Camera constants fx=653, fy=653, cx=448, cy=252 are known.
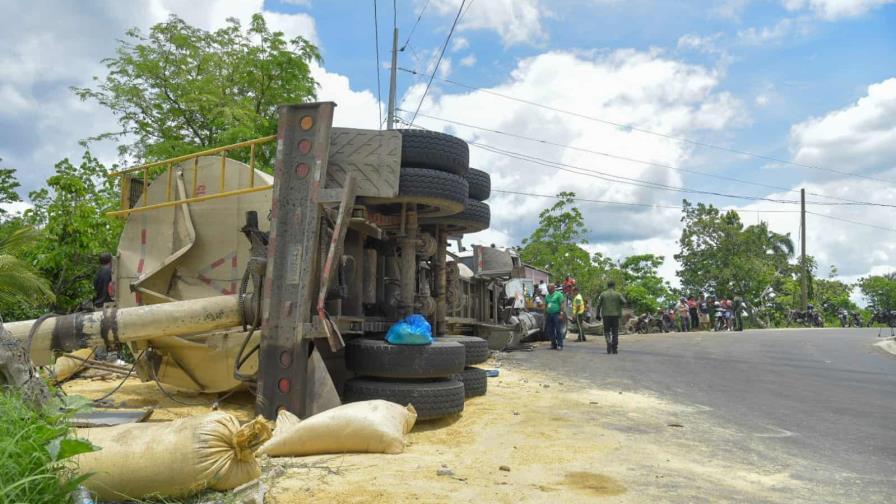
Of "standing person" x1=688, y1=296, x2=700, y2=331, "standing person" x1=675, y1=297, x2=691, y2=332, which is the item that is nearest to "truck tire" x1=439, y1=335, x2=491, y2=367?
"standing person" x1=675, y1=297, x2=691, y2=332

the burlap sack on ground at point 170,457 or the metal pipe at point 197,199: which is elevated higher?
the metal pipe at point 197,199

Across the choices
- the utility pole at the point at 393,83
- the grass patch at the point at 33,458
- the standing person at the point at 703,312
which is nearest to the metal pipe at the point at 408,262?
the grass patch at the point at 33,458

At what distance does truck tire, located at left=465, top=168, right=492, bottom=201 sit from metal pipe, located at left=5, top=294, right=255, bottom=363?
11.3 ft

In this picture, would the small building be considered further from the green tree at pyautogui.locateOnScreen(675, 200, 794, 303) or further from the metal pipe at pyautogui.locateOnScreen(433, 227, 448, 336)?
the metal pipe at pyautogui.locateOnScreen(433, 227, 448, 336)

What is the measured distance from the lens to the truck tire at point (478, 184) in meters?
8.24

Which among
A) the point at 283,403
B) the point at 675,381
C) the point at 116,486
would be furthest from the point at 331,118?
the point at 675,381

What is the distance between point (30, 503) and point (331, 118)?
162 inches

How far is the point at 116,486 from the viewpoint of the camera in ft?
10.0

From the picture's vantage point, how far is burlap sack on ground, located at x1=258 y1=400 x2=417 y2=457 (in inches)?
179

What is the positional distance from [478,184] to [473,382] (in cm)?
247

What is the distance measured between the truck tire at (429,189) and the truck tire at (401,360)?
4.62ft

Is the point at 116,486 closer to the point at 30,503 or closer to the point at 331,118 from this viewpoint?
the point at 30,503

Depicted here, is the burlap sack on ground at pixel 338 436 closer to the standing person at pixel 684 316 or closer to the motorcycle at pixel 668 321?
the motorcycle at pixel 668 321

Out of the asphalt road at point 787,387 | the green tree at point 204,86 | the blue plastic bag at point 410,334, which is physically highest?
the green tree at point 204,86
